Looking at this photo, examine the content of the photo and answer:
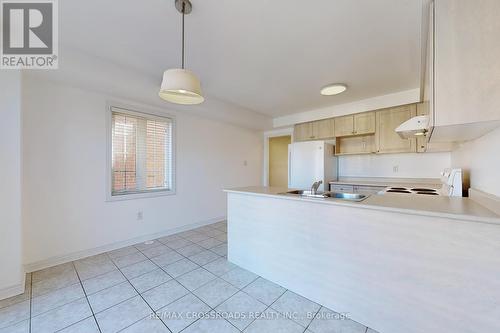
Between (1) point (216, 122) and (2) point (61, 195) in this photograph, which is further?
(1) point (216, 122)

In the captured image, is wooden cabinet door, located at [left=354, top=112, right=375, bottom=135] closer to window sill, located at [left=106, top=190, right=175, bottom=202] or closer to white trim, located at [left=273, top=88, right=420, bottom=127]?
white trim, located at [left=273, top=88, right=420, bottom=127]

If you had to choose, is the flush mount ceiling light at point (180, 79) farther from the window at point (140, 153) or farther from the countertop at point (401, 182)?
the countertop at point (401, 182)

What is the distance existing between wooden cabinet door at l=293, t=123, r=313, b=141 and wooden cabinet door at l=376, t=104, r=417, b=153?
124 cm

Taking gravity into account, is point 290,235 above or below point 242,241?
above

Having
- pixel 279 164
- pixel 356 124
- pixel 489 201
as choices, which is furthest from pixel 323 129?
pixel 489 201

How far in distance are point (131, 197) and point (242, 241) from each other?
1879mm

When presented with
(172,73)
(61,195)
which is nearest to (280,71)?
(172,73)

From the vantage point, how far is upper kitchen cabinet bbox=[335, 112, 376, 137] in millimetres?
3451

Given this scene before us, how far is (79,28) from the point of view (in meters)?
1.75

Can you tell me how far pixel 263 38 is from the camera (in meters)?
1.88

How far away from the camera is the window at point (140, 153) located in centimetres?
280

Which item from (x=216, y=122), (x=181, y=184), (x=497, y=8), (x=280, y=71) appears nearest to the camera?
(x=497, y=8)

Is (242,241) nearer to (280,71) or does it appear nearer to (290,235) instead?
(290,235)

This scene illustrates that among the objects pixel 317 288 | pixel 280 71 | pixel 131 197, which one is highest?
pixel 280 71
